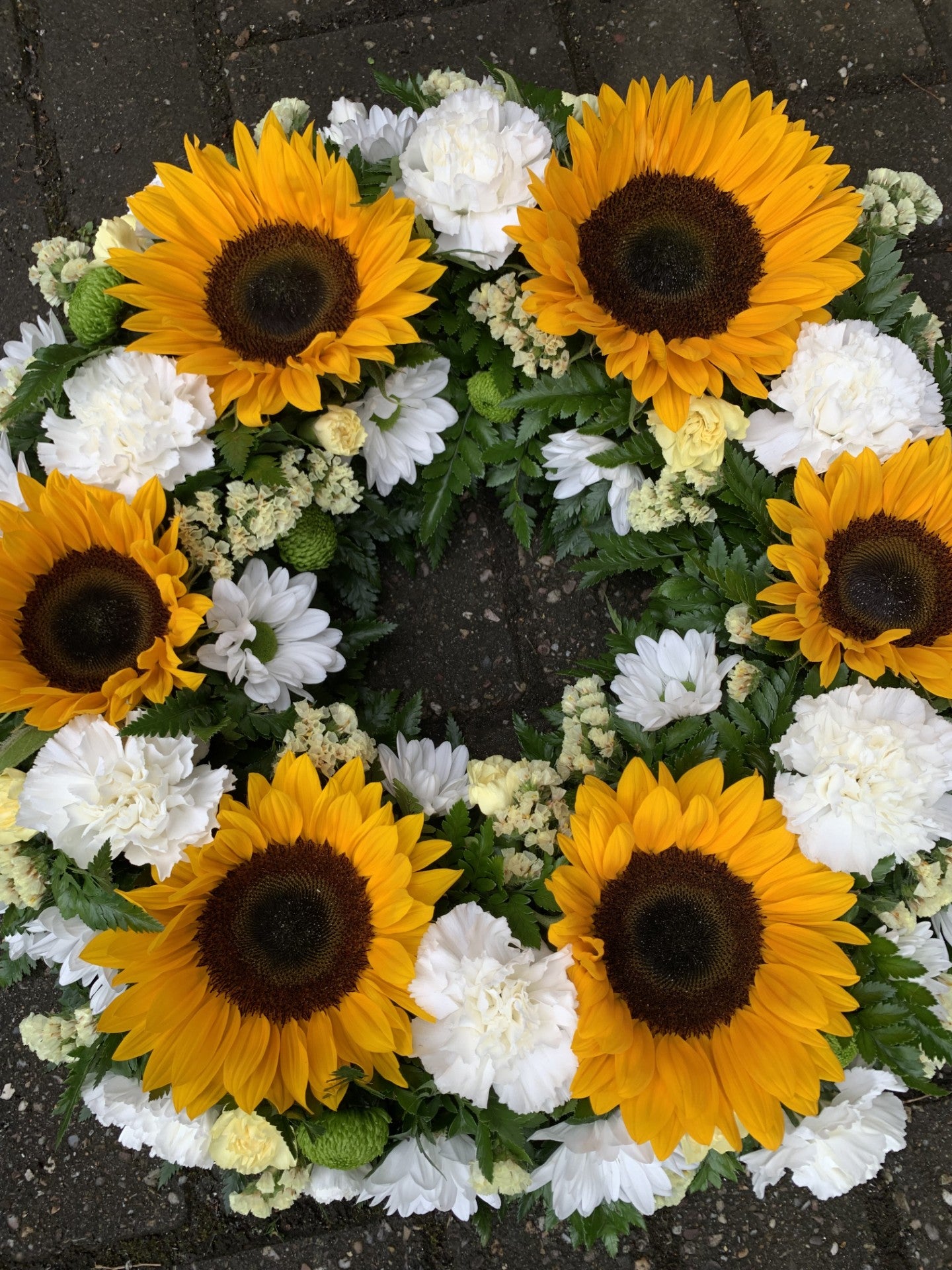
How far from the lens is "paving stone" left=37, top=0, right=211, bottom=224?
7.21ft

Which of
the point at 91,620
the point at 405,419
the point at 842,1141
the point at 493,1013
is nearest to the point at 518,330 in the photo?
the point at 405,419

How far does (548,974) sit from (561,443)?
877mm

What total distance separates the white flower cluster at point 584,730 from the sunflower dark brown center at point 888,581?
382mm

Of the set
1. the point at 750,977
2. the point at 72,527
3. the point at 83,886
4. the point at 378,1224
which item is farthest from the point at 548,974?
the point at 72,527

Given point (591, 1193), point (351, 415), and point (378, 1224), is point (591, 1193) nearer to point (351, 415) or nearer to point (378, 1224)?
point (378, 1224)

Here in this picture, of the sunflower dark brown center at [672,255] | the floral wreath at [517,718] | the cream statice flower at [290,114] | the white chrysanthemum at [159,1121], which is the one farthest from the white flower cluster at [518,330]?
the white chrysanthemum at [159,1121]

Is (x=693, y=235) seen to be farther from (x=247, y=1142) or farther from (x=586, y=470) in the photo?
(x=247, y=1142)

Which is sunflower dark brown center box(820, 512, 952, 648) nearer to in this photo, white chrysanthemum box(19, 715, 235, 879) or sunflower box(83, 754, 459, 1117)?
sunflower box(83, 754, 459, 1117)

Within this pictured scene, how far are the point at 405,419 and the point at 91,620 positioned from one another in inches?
24.6

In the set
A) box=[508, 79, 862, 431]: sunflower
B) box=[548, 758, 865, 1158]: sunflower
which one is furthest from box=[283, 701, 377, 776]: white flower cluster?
box=[508, 79, 862, 431]: sunflower

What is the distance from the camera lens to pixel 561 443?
1.66m

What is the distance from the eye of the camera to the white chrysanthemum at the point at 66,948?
1.54 m

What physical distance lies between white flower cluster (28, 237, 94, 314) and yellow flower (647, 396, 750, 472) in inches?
40.3

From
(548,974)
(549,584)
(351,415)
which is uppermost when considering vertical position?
(351,415)
